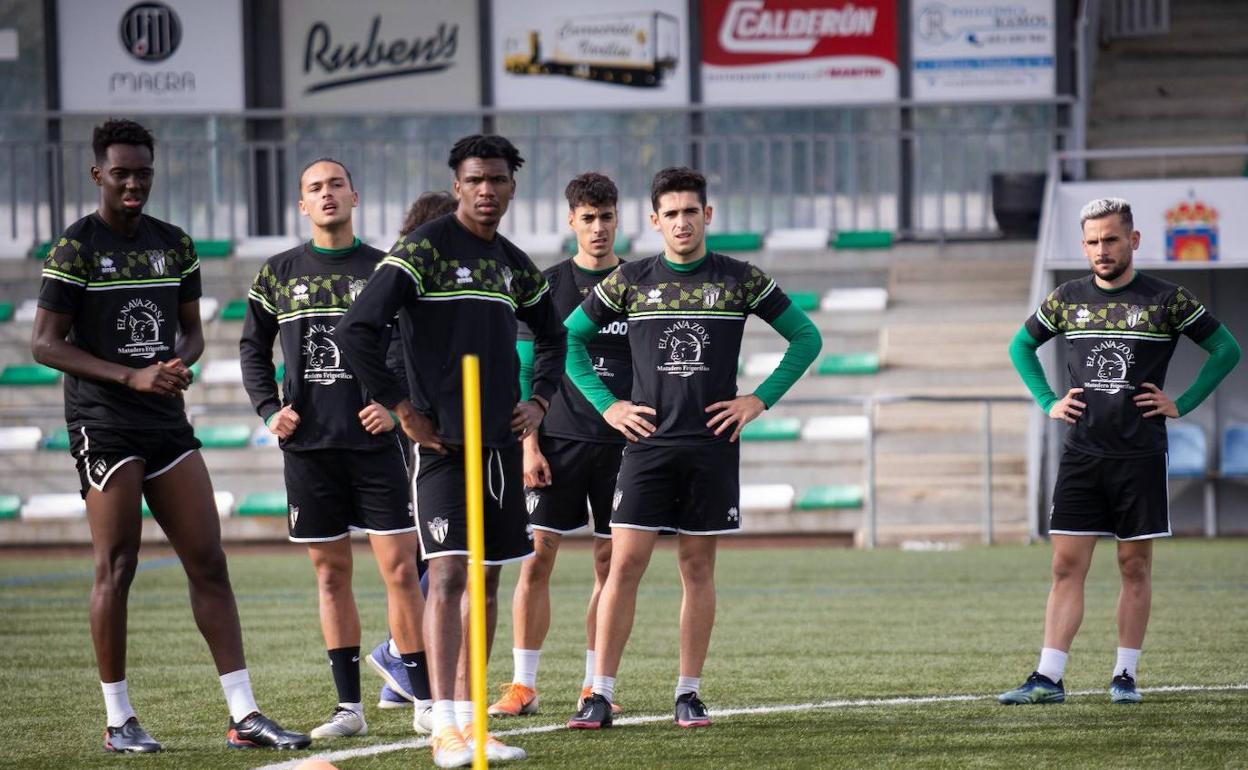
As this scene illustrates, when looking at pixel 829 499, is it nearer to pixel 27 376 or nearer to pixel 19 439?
pixel 19 439

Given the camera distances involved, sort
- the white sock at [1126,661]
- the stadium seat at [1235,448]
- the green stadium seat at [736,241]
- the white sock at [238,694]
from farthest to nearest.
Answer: the green stadium seat at [736,241], the stadium seat at [1235,448], the white sock at [1126,661], the white sock at [238,694]

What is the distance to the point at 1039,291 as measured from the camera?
1528 centimetres

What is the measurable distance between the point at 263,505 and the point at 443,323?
433 inches

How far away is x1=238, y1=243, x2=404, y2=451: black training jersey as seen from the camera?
612 centimetres

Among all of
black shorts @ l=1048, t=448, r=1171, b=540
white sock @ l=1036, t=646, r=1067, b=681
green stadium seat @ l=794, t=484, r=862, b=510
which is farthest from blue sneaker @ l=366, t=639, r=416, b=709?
green stadium seat @ l=794, t=484, r=862, b=510

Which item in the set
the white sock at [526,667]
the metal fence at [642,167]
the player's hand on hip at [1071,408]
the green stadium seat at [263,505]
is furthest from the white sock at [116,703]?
the metal fence at [642,167]

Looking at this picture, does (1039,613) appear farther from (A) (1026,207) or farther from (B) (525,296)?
(A) (1026,207)

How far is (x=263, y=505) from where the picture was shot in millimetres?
16078

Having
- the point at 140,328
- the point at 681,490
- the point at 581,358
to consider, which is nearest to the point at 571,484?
the point at 581,358

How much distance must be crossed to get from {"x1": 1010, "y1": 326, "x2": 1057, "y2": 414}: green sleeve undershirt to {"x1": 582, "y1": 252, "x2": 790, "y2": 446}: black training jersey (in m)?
1.32

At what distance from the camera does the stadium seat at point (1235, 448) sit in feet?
53.3

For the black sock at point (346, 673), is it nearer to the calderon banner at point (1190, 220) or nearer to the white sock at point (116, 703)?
the white sock at point (116, 703)

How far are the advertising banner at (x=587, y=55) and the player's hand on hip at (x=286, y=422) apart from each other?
47.7 ft

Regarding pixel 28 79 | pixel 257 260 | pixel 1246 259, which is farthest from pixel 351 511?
pixel 28 79
